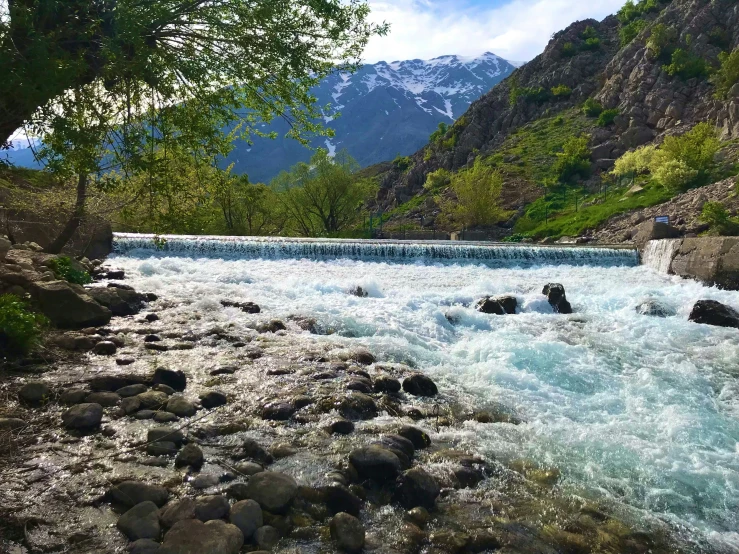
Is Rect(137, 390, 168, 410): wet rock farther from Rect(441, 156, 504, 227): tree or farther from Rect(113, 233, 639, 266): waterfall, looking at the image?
Rect(441, 156, 504, 227): tree

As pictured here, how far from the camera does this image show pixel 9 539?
13.1ft

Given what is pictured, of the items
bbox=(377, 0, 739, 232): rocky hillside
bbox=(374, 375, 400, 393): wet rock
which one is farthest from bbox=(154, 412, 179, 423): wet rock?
bbox=(377, 0, 739, 232): rocky hillside

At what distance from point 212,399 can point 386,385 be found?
3.00m

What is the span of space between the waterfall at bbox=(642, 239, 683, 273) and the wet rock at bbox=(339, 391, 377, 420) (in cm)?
2240

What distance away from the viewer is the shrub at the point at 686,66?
78.8 m

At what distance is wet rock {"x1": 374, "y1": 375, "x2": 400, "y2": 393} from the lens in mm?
8531

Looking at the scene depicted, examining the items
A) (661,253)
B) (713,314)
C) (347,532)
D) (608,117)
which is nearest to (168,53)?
(347,532)

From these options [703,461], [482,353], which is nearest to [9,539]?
[703,461]

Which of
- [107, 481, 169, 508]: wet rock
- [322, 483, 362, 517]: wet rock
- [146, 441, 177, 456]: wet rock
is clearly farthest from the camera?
[146, 441, 177, 456]: wet rock

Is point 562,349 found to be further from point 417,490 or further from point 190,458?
point 190,458

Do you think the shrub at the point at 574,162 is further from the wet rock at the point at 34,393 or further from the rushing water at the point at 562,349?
the wet rock at the point at 34,393

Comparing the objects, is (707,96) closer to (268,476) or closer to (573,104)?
(573,104)

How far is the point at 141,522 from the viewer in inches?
168

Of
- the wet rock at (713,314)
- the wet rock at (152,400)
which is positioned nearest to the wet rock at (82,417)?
the wet rock at (152,400)
